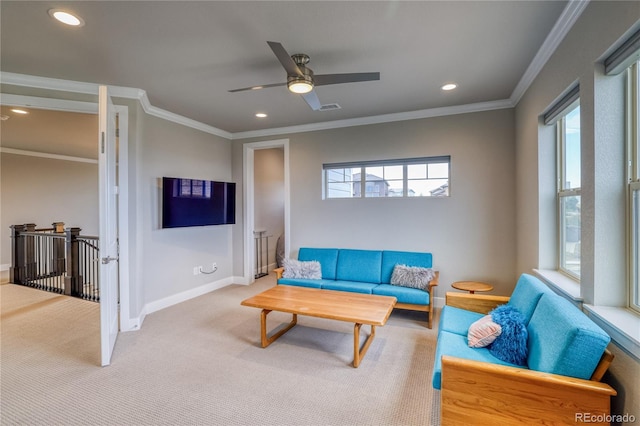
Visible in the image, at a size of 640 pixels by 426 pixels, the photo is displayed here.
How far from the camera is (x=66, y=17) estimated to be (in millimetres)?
2078

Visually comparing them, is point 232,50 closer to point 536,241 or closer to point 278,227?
point 536,241

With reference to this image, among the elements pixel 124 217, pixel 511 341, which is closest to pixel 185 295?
pixel 124 217

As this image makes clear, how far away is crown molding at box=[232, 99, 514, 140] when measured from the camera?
3791mm

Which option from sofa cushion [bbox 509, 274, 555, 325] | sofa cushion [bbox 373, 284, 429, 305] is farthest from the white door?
sofa cushion [bbox 509, 274, 555, 325]

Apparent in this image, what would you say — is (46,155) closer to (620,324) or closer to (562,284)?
(562,284)

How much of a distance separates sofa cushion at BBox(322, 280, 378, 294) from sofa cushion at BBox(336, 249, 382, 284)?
15 centimetres

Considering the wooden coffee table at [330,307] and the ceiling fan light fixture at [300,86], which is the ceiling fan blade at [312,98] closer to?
the ceiling fan light fixture at [300,86]

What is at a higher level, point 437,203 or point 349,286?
point 437,203

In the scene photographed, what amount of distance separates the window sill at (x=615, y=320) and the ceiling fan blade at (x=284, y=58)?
2.45 metres

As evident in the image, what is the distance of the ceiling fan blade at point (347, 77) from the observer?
228cm

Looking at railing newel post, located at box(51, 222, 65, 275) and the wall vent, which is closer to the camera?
the wall vent

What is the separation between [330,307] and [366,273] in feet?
4.57

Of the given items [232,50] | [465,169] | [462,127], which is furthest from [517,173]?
[232,50]

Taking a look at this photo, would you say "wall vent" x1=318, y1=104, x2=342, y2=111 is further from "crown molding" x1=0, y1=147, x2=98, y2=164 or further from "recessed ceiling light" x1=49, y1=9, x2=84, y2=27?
"crown molding" x1=0, y1=147, x2=98, y2=164
